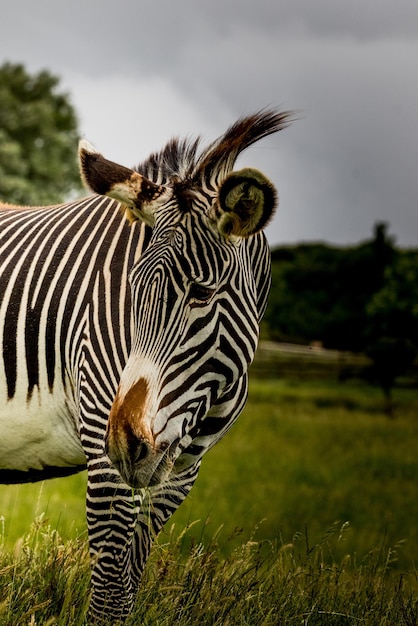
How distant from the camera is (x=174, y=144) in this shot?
13.5ft

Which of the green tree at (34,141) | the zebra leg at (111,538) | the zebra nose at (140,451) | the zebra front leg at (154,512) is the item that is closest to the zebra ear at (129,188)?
the zebra nose at (140,451)

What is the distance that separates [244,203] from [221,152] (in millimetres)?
441

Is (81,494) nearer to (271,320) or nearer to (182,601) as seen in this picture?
(182,601)

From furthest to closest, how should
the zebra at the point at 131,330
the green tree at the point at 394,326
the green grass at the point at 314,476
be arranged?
the green tree at the point at 394,326 → the green grass at the point at 314,476 → the zebra at the point at 131,330

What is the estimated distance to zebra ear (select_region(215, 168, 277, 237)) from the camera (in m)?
3.32

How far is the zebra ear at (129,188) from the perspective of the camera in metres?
3.58

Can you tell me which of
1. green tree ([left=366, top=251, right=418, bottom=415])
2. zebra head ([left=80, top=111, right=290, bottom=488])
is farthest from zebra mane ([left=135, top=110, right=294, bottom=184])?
green tree ([left=366, top=251, right=418, bottom=415])

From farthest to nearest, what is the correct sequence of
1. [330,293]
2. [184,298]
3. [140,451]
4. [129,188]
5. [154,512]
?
[330,293], [154,512], [129,188], [184,298], [140,451]

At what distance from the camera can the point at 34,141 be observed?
126ft

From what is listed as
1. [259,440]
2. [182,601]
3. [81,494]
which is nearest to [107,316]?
[182,601]

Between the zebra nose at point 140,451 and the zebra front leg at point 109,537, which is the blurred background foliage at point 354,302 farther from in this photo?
the zebra nose at point 140,451

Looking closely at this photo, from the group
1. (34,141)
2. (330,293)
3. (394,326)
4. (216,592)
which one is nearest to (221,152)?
(216,592)

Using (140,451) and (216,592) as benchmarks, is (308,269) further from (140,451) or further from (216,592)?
(140,451)

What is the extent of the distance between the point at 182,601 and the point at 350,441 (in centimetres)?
1445
